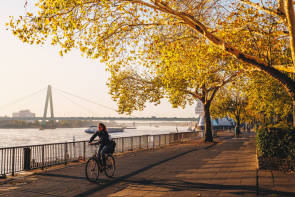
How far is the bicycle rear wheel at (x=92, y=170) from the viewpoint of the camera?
29.5ft

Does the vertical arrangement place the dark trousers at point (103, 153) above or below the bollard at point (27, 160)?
above

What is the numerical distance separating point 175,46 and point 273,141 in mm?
6344

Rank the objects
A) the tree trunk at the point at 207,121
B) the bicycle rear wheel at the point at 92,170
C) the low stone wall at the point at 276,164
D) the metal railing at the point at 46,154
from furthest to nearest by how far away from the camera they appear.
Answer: the tree trunk at the point at 207,121
the metal railing at the point at 46,154
the low stone wall at the point at 276,164
the bicycle rear wheel at the point at 92,170

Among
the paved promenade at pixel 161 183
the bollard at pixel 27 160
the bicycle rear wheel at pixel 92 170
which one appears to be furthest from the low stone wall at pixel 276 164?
the bollard at pixel 27 160

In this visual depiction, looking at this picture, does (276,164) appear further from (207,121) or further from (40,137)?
(40,137)

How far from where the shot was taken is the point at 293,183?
27.5 ft

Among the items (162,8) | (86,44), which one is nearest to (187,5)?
(162,8)

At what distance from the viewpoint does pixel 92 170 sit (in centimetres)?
914

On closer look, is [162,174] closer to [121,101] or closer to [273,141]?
[273,141]

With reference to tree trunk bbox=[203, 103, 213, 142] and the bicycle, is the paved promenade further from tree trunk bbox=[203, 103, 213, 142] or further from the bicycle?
tree trunk bbox=[203, 103, 213, 142]

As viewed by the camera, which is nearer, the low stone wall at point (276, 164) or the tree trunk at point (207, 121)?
the low stone wall at point (276, 164)

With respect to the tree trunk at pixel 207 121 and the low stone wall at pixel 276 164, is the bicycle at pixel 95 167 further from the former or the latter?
the tree trunk at pixel 207 121

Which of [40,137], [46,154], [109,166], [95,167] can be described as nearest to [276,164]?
[109,166]

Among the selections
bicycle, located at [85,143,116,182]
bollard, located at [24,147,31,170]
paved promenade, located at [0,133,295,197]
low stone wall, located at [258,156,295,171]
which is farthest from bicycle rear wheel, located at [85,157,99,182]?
low stone wall, located at [258,156,295,171]
